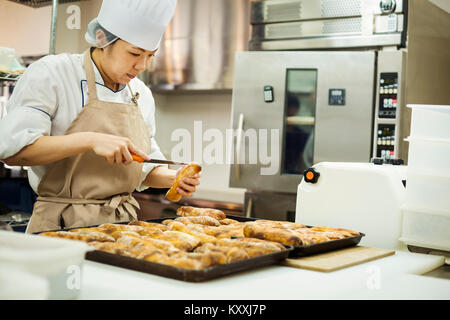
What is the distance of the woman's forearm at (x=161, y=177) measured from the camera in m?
2.15

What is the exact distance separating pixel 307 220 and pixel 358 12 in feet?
6.78

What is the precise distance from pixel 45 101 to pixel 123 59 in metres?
0.32

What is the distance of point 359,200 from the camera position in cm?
184

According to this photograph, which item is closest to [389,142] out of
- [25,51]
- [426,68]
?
[426,68]

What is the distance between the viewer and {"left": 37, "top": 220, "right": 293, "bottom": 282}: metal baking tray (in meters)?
1.10

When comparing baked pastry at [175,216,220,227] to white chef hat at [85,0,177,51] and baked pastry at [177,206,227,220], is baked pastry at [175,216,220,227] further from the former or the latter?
white chef hat at [85,0,177,51]

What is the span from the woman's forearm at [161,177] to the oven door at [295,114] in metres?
1.55

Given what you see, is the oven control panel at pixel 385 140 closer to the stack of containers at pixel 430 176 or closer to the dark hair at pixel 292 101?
the dark hair at pixel 292 101

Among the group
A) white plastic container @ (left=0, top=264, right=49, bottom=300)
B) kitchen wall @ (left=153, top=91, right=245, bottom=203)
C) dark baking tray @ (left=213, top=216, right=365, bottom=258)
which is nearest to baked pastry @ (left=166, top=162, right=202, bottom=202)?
dark baking tray @ (left=213, top=216, right=365, bottom=258)

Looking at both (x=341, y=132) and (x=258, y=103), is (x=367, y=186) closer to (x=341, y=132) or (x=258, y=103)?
(x=341, y=132)

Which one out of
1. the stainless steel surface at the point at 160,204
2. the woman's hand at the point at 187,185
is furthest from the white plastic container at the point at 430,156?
the stainless steel surface at the point at 160,204

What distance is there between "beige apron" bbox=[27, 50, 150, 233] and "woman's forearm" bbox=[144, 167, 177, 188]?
220 mm

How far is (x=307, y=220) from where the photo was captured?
6.53 ft

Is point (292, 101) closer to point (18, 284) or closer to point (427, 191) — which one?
point (427, 191)
